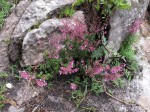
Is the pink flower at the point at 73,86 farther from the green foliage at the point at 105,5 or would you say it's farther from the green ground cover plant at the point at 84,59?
the green foliage at the point at 105,5

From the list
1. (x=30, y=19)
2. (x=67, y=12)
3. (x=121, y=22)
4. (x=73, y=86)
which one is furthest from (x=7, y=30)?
(x=121, y=22)

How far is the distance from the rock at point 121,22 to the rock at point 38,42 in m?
0.81

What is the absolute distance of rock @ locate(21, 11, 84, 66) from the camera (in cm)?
426

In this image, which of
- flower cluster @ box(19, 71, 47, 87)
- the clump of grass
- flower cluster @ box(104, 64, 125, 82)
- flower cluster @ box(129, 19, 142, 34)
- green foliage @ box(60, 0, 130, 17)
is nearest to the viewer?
flower cluster @ box(19, 71, 47, 87)

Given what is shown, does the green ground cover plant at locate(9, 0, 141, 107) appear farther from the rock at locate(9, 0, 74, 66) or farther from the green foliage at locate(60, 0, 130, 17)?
the rock at locate(9, 0, 74, 66)

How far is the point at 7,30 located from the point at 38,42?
2.58 ft

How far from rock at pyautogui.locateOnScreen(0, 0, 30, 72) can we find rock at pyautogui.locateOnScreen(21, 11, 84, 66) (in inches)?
12.9

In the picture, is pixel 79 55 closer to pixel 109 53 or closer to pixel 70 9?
pixel 109 53

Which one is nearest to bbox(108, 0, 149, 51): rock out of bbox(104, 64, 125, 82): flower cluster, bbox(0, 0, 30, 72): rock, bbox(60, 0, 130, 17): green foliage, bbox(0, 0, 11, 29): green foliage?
bbox(60, 0, 130, 17): green foliage

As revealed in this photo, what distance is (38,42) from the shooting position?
4289 millimetres

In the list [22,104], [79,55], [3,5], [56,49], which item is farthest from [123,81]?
[3,5]

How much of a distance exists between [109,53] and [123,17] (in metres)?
0.64

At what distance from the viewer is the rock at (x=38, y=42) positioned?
4262 millimetres

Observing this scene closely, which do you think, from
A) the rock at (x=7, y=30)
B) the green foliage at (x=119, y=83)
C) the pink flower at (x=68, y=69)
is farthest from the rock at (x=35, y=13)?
the green foliage at (x=119, y=83)
